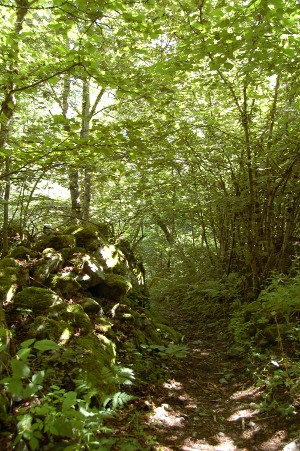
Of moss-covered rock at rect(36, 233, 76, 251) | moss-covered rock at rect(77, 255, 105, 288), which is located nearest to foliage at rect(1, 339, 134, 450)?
moss-covered rock at rect(77, 255, 105, 288)

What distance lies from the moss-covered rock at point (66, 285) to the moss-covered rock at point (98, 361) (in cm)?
102

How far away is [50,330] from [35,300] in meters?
0.70

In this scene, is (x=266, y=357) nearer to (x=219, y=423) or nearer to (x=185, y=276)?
(x=219, y=423)

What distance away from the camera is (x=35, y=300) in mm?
4590

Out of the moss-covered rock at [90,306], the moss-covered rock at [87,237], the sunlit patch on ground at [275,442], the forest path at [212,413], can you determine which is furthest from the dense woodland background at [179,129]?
the sunlit patch on ground at [275,442]

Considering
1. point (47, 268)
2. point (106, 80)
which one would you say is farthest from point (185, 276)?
point (106, 80)

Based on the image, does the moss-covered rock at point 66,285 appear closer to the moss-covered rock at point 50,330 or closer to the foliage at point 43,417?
the moss-covered rock at point 50,330

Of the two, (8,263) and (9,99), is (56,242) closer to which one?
(8,263)

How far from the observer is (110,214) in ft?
34.7

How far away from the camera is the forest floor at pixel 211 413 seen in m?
3.57

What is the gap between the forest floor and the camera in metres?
3.57

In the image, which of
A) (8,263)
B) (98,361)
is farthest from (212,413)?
(8,263)

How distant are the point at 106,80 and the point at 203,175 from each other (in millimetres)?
4977

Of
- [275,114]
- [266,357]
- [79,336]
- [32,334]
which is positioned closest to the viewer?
[32,334]
